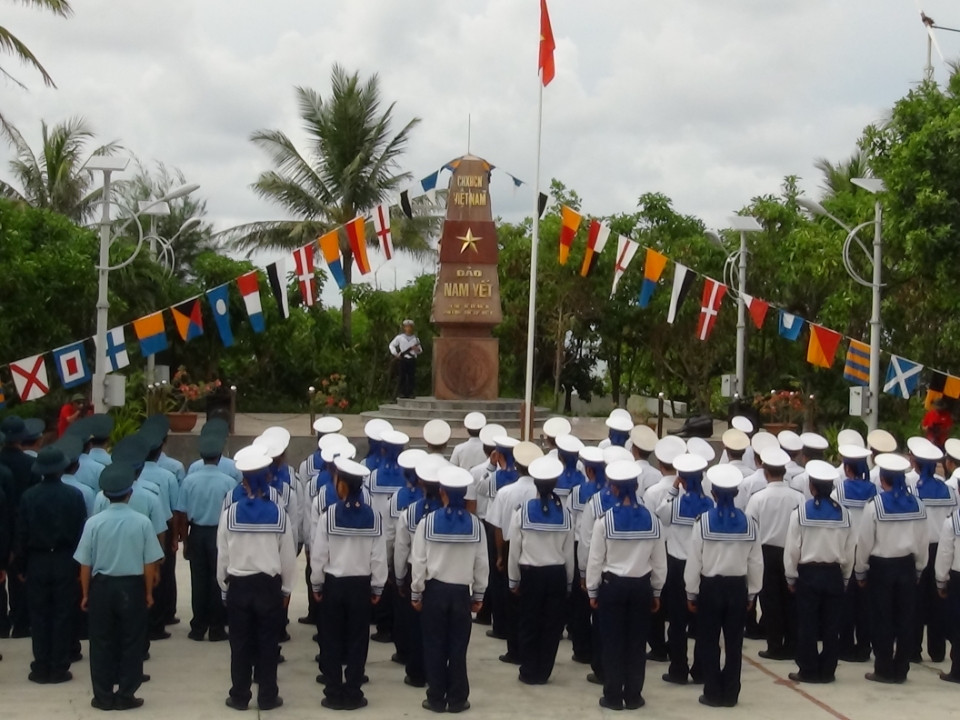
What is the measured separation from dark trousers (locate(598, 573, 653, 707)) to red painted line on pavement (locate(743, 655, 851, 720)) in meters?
1.26

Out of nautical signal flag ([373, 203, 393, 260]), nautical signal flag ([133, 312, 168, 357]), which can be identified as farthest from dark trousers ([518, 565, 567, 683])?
nautical signal flag ([373, 203, 393, 260])

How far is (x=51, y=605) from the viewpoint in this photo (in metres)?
8.55

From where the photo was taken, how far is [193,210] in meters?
34.2

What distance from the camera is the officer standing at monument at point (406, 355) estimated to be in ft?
78.8

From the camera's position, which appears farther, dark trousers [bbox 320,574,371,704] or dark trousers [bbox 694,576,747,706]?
dark trousers [bbox 694,576,747,706]

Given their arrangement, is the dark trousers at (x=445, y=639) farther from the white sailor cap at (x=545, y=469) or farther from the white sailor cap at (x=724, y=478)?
the white sailor cap at (x=724, y=478)

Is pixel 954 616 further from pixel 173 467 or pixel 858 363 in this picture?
pixel 858 363

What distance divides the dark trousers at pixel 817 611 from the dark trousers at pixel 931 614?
130 cm

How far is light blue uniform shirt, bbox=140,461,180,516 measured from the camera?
9609 mm

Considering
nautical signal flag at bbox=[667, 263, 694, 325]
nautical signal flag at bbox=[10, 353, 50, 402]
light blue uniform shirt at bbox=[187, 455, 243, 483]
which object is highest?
nautical signal flag at bbox=[667, 263, 694, 325]

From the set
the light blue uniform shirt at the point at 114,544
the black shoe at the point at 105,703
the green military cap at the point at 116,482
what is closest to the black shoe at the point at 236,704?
the black shoe at the point at 105,703

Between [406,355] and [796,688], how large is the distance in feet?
52.2

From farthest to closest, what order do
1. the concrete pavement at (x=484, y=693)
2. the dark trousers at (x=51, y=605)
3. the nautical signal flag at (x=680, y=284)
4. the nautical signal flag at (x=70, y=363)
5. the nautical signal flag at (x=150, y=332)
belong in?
the nautical signal flag at (x=680, y=284) < the nautical signal flag at (x=150, y=332) < the nautical signal flag at (x=70, y=363) < the dark trousers at (x=51, y=605) < the concrete pavement at (x=484, y=693)

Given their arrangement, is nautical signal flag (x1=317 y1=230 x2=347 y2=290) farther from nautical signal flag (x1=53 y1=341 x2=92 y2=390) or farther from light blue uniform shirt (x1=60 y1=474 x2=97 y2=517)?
light blue uniform shirt (x1=60 y1=474 x2=97 y2=517)
